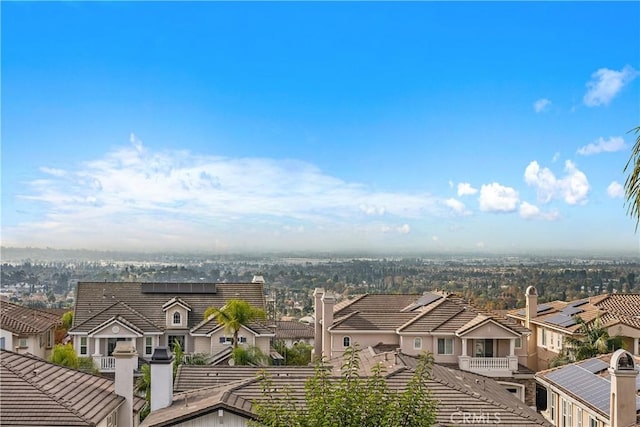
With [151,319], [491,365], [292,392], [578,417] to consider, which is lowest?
[491,365]

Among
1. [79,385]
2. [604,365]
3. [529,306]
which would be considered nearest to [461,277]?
[529,306]

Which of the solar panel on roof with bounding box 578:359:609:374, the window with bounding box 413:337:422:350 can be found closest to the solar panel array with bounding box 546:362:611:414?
the solar panel on roof with bounding box 578:359:609:374

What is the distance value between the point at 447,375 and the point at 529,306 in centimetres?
2280

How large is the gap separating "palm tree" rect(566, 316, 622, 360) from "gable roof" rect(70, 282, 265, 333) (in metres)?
17.2

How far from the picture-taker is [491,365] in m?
31.9

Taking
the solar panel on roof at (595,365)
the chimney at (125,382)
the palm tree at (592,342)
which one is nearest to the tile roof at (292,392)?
the chimney at (125,382)

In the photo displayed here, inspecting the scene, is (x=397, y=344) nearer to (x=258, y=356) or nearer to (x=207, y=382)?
(x=258, y=356)

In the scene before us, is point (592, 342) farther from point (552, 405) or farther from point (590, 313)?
point (552, 405)

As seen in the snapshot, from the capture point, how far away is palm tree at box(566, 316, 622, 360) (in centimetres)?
3029

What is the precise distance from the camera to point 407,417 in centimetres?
1006

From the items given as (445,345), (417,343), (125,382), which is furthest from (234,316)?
Result: (125,382)

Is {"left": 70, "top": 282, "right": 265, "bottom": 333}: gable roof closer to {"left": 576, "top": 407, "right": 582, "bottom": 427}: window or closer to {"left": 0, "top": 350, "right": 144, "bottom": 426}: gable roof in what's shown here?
{"left": 0, "top": 350, "right": 144, "bottom": 426}: gable roof

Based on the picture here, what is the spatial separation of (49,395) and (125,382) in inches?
89.1

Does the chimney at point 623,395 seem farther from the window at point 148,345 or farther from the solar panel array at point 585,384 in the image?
the window at point 148,345
